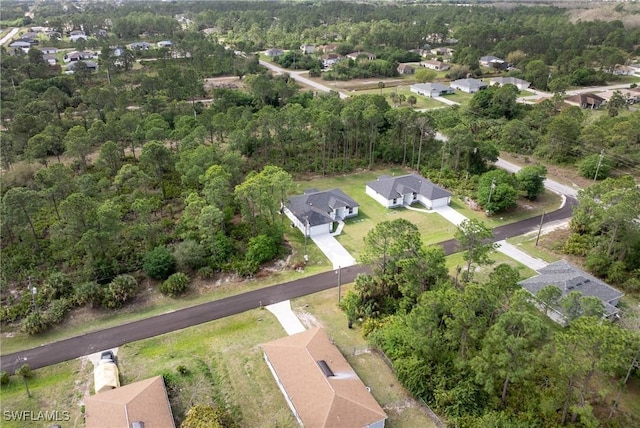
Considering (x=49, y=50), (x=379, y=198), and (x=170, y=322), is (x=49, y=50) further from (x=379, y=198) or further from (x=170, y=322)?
(x=170, y=322)

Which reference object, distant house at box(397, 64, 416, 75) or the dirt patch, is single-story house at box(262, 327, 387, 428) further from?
distant house at box(397, 64, 416, 75)

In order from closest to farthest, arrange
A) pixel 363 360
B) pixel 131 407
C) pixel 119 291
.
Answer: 1. pixel 131 407
2. pixel 363 360
3. pixel 119 291

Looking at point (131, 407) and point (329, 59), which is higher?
point (329, 59)

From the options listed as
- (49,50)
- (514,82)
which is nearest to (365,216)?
(514,82)

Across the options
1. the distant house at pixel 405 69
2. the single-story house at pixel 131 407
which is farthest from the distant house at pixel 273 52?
the single-story house at pixel 131 407

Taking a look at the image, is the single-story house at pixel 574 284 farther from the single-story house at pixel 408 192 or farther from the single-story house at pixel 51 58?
Answer: the single-story house at pixel 51 58

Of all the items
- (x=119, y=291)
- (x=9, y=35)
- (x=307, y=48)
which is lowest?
(x=119, y=291)

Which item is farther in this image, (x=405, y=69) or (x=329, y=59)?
(x=329, y=59)

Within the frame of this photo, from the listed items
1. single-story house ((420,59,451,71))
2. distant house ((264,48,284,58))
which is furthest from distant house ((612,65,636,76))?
distant house ((264,48,284,58))
